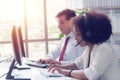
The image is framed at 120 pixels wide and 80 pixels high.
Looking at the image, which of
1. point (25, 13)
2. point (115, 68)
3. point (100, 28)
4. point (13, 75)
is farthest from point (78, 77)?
point (25, 13)

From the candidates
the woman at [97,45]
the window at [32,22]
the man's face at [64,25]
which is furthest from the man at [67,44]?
the window at [32,22]

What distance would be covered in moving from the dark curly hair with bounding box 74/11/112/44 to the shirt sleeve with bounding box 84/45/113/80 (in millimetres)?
89

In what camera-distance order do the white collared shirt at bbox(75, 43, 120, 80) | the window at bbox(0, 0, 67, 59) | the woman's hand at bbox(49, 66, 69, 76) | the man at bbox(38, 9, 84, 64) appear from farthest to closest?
the window at bbox(0, 0, 67, 59) → the man at bbox(38, 9, 84, 64) → the woman's hand at bbox(49, 66, 69, 76) → the white collared shirt at bbox(75, 43, 120, 80)

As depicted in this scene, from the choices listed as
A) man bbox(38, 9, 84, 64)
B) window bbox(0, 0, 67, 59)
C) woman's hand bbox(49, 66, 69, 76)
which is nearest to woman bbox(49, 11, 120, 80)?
woman's hand bbox(49, 66, 69, 76)

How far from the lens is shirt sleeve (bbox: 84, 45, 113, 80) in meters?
1.95

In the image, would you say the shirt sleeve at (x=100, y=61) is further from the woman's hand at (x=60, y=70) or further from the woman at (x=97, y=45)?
the woman's hand at (x=60, y=70)

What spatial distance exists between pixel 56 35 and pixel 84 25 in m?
3.61

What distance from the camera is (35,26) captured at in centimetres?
550

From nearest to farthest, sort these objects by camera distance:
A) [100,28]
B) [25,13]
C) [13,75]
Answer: [100,28], [13,75], [25,13]

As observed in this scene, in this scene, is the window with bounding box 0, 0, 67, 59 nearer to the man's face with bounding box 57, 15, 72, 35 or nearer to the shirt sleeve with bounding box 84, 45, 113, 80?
the man's face with bounding box 57, 15, 72, 35

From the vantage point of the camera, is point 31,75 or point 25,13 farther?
point 25,13

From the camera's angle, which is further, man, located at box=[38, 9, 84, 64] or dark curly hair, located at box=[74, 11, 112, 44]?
man, located at box=[38, 9, 84, 64]

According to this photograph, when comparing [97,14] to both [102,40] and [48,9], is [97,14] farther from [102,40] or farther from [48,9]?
[48,9]

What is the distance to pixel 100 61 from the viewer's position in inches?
76.9
